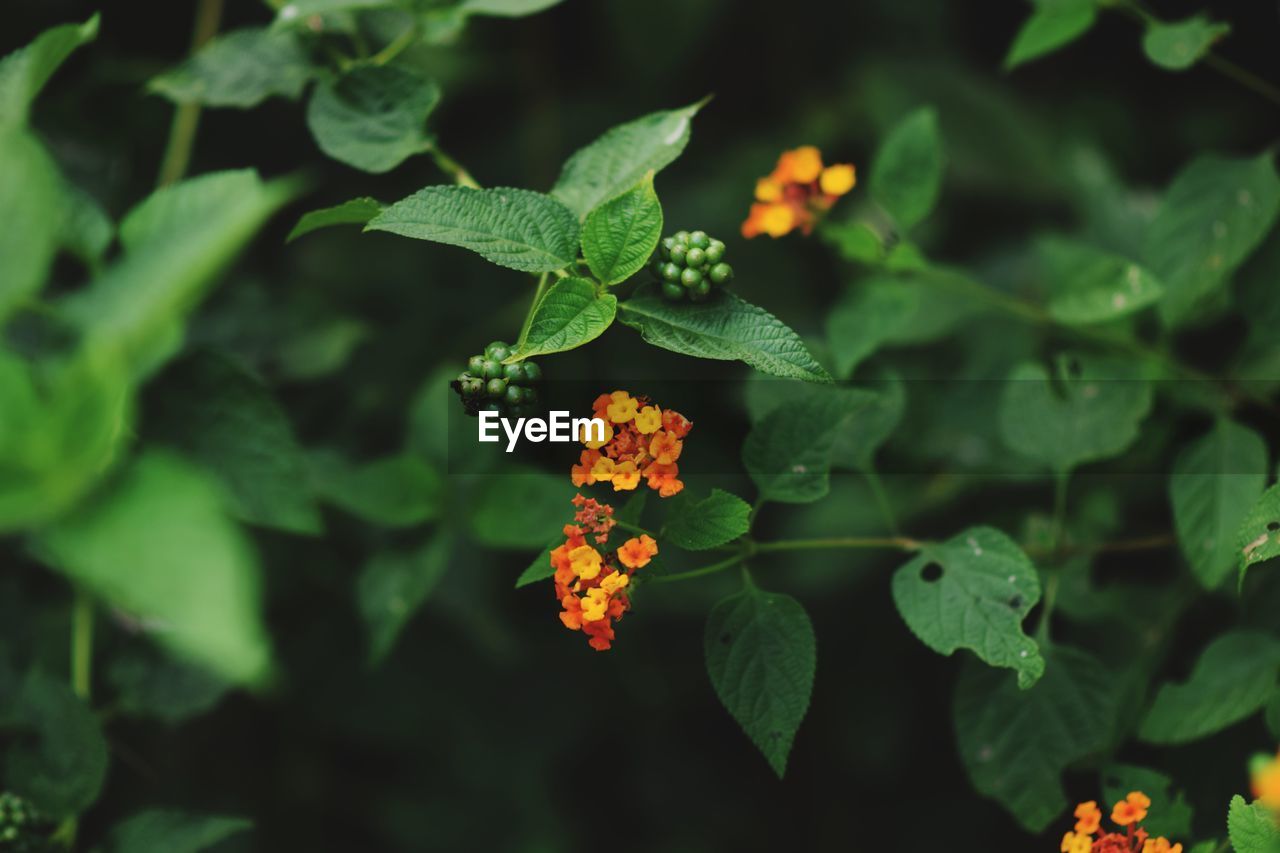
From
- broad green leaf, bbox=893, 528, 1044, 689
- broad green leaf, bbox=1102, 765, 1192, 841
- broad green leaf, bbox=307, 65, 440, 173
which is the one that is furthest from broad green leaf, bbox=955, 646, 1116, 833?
broad green leaf, bbox=307, 65, 440, 173

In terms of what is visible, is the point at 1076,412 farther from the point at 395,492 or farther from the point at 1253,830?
the point at 395,492

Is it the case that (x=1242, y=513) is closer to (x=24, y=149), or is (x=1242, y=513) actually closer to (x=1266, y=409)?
(x=1266, y=409)

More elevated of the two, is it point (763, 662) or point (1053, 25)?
point (1053, 25)

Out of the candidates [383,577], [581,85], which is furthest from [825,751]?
[581,85]

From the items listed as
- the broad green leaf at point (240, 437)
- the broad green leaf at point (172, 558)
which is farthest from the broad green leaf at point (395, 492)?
the broad green leaf at point (172, 558)

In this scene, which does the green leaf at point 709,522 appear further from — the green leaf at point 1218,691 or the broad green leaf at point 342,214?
the green leaf at point 1218,691

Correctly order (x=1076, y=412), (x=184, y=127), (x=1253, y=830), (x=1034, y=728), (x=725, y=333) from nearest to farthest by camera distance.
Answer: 1. (x=1253, y=830)
2. (x=725, y=333)
3. (x=1034, y=728)
4. (x=1076, y=412)
5. (x=184, y=127)

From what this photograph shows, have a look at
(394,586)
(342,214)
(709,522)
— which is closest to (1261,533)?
(709,522)
